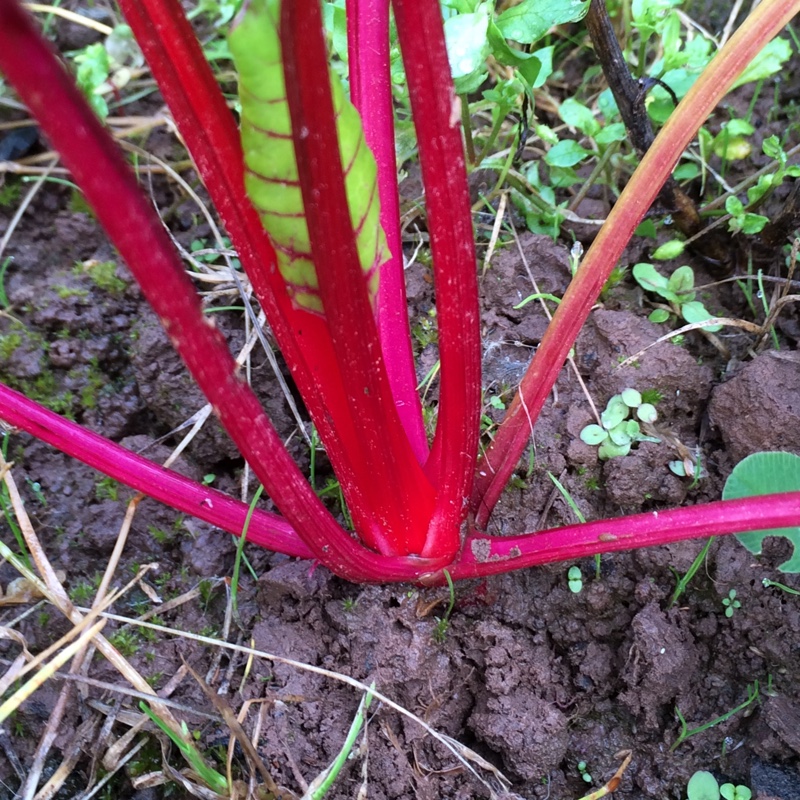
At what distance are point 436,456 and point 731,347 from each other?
2.09ft

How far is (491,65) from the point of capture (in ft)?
5.37

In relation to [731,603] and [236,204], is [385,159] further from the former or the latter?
[731,603]

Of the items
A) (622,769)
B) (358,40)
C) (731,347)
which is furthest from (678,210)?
(622,769)

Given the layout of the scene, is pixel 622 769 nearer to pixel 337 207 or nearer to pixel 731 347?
pixel 731 347

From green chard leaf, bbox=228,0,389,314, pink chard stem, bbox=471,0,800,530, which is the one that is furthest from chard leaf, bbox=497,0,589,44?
green chard leaf, bbox=228,0,389,314

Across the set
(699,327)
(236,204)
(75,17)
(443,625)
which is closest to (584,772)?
(443,625)

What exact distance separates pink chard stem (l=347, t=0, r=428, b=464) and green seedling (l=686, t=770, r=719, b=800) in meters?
0.59

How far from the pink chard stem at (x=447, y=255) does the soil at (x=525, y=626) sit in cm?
19

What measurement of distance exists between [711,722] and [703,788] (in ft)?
0.29

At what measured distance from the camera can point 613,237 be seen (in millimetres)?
1031

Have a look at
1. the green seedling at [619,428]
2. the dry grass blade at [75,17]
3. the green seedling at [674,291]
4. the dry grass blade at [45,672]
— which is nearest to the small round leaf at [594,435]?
the green seedling at [619,428]

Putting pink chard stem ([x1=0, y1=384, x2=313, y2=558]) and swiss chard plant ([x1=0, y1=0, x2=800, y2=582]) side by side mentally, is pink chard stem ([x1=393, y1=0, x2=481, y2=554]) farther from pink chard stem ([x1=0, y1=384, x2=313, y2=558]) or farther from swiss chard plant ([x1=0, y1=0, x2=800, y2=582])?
pink chard stem ([x1=0, y1=384, x2=313, y2=558])

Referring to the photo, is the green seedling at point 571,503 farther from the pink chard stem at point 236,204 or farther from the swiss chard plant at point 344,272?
the pink chard stem at point 236,204

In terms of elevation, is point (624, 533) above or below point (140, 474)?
below
